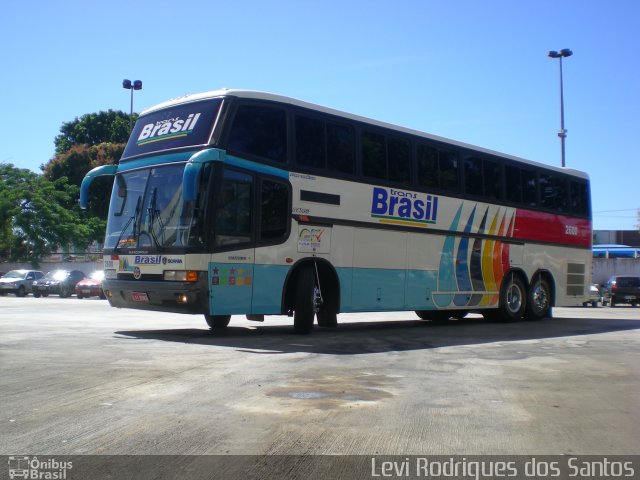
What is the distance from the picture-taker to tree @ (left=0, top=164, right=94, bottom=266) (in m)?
42.3

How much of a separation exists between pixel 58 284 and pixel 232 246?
1175 inches

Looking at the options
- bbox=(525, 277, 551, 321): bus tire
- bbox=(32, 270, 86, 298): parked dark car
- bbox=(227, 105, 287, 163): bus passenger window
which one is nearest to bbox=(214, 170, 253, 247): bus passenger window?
bbox=(227, 105, 287, 163): bus passenger window

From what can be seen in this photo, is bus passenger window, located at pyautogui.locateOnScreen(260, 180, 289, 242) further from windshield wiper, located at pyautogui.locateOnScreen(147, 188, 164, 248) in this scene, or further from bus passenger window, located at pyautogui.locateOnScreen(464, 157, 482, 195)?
bus passenger window, located at pyautogui.locateOnScreen(464, 157, 482, 195)

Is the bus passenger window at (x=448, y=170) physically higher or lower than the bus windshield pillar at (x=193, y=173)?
higher

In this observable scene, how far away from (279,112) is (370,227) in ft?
10.2

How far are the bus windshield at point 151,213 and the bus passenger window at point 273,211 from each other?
128 centimetres

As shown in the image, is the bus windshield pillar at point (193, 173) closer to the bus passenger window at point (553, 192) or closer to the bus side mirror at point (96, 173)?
the bus side mirror at point (96, 173)

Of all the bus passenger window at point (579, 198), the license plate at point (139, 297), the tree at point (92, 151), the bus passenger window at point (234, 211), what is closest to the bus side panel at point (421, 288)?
the bus passenger window at point (234, 211)

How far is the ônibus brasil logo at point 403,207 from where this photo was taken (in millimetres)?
13266

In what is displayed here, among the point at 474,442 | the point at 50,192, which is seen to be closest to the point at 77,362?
the point at 474,442

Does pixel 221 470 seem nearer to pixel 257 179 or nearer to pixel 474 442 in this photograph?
pixel 474 442

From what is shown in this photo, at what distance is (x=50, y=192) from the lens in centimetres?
Answer: 4406

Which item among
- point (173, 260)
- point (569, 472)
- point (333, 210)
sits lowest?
point (569, 472)

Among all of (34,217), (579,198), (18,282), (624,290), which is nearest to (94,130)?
(34,217)
